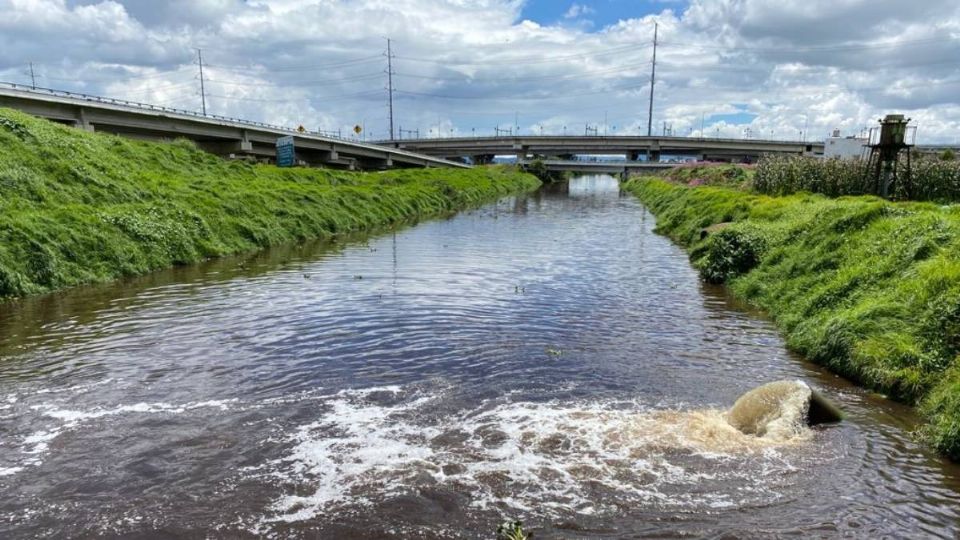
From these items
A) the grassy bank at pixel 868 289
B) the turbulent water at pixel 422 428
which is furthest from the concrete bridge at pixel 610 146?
the turbulent water at pixel 422 428

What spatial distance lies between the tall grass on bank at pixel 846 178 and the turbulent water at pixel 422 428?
1960cm

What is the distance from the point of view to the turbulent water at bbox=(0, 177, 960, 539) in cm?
767

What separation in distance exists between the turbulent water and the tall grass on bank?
64.3ft

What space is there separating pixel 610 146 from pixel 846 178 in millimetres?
106018

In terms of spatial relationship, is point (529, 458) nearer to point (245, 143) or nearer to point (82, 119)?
point (82, 119)

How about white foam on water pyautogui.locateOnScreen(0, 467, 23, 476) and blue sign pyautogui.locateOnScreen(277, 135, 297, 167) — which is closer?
white foam on water pyautogui.locateOnScreen(0, 467, 23, 476)

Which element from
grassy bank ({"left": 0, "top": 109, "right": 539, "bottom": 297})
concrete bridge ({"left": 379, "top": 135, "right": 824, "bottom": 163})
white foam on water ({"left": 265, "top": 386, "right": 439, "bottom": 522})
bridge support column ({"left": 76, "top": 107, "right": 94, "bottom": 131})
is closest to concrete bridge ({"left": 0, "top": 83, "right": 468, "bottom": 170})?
bridge support column ({"left": 76, "top": 107, "right": 94, "bottom": 131})

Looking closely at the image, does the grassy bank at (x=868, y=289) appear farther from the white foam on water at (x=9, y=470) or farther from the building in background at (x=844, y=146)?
the building in background at (x=844, y=146)

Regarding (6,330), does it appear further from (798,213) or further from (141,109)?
(141,109)

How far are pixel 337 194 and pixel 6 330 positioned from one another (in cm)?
3077

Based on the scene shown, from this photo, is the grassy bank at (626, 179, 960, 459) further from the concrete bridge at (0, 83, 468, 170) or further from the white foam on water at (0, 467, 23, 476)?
the concrete bridge at (0, 83, 468, 170)

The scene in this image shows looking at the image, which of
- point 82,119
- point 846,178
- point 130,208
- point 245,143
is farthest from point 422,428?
point 245,143

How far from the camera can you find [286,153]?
2667 inches

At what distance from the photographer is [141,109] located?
200 feet
